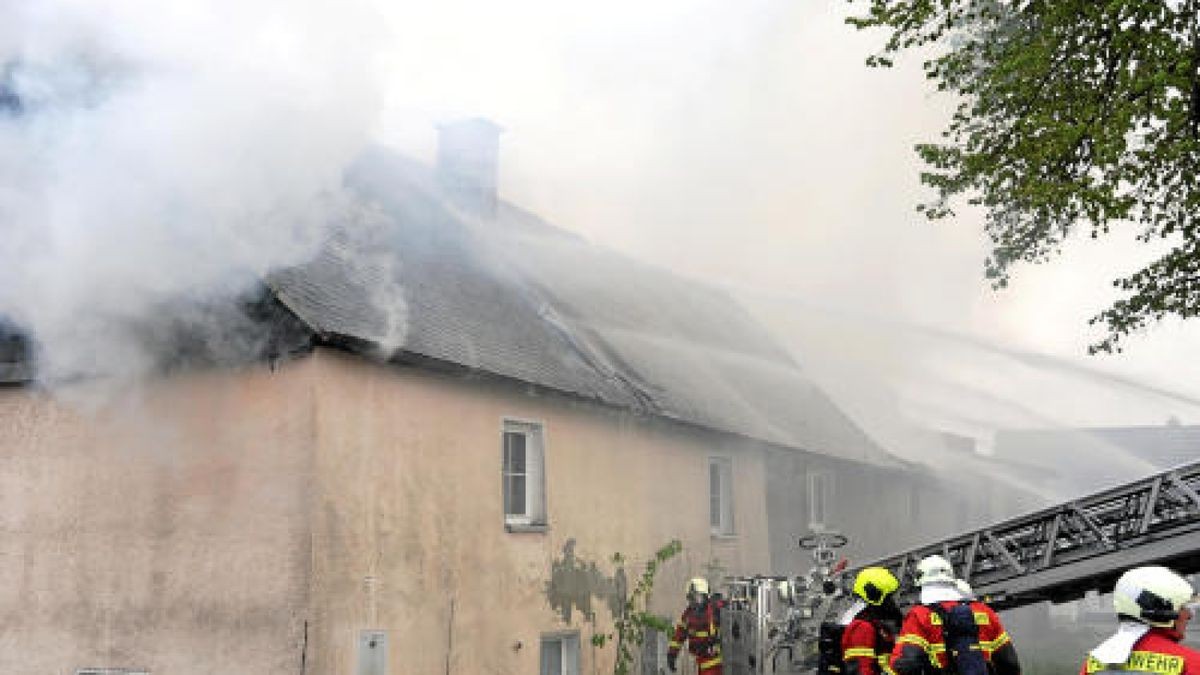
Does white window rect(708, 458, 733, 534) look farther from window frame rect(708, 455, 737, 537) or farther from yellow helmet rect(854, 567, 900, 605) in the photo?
yellow helmet rect(854, 567, 900, 605)

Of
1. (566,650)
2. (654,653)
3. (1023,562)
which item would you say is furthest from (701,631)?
(1023,562)

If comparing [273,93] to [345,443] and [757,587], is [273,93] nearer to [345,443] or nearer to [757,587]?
[345,443]

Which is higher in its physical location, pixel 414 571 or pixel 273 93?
pixel 273 93

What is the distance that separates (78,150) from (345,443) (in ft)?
9.51

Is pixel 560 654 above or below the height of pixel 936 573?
below

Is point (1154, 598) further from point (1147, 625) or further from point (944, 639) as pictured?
point (944, 639)

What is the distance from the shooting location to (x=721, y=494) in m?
17.6

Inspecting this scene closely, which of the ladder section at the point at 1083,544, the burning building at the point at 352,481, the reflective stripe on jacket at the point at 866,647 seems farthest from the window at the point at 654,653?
the reflective stripe on jacket at the point at 866,647

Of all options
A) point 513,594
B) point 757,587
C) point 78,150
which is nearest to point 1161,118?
point 757,587

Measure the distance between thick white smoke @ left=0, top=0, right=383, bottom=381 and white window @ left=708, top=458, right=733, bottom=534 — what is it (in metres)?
9.00

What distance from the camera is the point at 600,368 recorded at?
14.8 metres

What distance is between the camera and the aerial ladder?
32.0 feet

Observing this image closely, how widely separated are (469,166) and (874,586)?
10508 mm

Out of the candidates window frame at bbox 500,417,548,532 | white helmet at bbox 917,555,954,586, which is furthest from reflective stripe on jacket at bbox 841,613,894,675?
window frame at bbox 500,417,548,532
